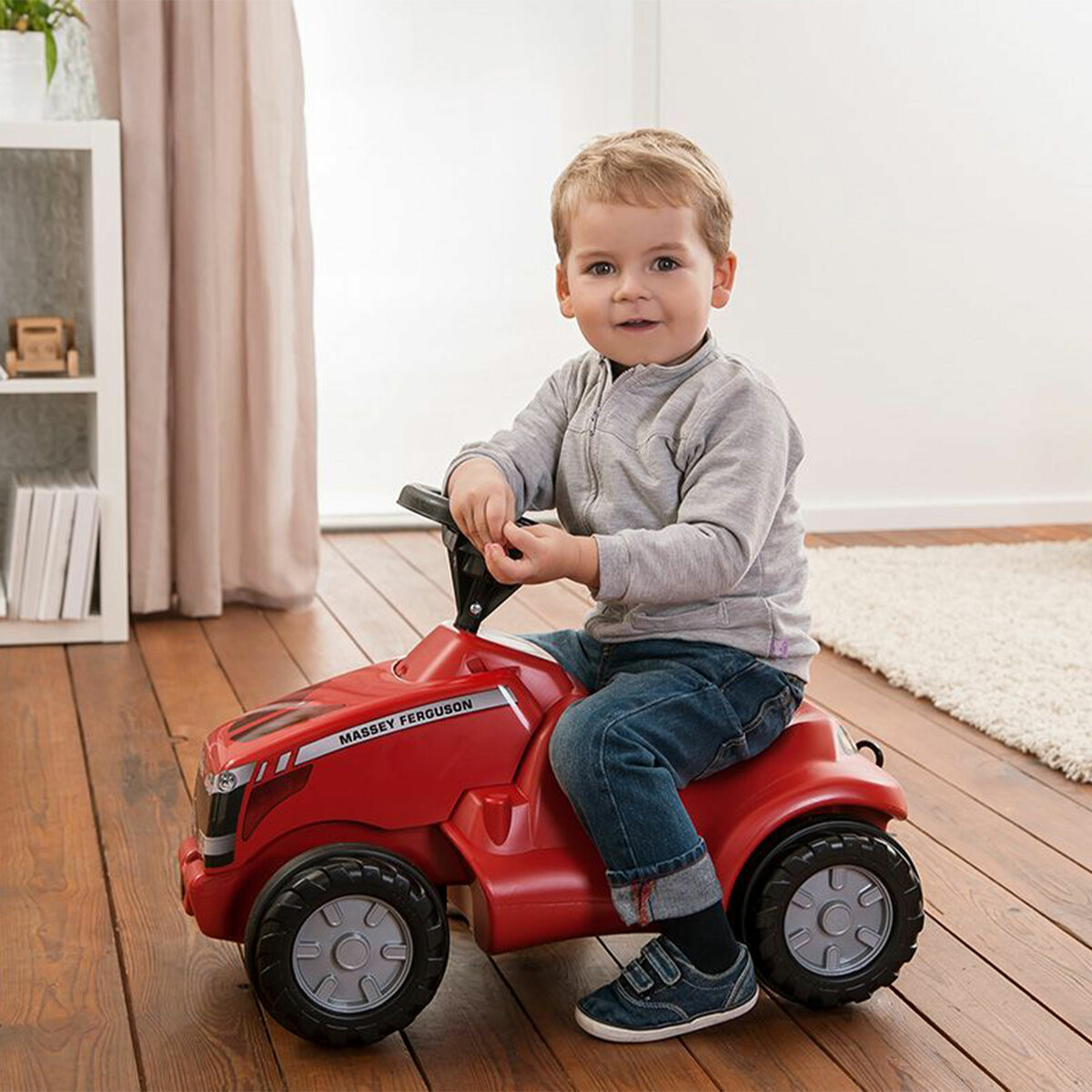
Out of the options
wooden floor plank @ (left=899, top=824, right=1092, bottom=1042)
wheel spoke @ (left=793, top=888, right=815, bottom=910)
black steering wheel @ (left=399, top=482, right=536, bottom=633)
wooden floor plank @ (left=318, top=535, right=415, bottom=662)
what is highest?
black steering wheel @ (left=399, top=482, right=536, bottom=633)

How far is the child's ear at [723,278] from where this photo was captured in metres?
1.55

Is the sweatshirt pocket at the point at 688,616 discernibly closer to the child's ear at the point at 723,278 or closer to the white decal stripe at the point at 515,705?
the white decal stripe at the point at 515,705

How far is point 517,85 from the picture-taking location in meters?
3.75

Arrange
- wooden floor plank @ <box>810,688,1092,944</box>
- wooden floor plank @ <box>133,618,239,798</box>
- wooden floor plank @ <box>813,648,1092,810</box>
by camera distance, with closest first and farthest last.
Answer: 1. wooden floor plank @ <box>810,688,1092,944</box>
2. wooden floor plank @ <box>813,648,1092,810</box>
3. wooden floor plank @ <box>133,618,239,798</box>

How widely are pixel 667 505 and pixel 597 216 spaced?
0.27m

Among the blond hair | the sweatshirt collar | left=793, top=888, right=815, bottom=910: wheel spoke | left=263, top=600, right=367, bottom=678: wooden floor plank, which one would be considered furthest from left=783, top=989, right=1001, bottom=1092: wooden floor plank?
left=263, top=600, right=367, bottom=678: wooden floor plank

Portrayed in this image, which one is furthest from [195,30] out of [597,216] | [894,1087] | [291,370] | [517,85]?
[894,1087]

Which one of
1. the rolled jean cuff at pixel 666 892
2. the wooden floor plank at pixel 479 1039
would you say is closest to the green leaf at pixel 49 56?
the wooden floor plank at pixel 479 1039

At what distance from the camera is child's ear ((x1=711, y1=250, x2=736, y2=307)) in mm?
1551

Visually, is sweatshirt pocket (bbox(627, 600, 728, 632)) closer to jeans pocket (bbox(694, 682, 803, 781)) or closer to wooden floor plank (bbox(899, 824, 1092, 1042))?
jeans pocket (bbox(694, 682, 803, 781))

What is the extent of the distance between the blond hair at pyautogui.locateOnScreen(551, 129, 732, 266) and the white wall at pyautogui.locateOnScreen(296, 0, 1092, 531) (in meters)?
2.25

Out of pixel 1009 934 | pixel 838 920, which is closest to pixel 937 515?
pixel 1009 934

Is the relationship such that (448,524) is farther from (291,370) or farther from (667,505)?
(291,370)

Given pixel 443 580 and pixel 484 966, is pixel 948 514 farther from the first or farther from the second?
pixel 484 966
